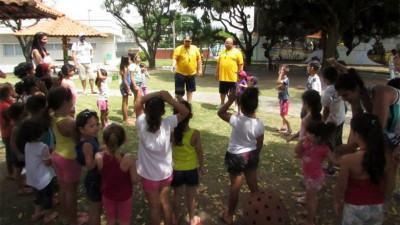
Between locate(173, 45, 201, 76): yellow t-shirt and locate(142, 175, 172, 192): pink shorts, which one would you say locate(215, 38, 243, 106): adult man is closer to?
locate(173, 45, 201, 76): yellow t-shirt

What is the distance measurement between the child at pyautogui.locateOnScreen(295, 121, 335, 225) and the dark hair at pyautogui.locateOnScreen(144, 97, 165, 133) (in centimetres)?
141

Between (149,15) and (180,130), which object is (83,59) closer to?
(180,130)

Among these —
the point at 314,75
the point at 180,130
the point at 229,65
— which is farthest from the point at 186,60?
the point at 180,130

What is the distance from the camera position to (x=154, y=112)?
12.1ft

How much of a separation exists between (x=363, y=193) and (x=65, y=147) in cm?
261

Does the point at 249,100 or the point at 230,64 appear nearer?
the point at 249,100

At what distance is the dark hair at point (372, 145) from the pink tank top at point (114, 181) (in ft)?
6.11

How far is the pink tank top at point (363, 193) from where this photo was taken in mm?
3236

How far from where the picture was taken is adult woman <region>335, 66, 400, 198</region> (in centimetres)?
379

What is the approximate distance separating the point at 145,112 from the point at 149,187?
2.22 ft

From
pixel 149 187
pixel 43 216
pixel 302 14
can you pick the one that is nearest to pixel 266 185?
pixel 149 187

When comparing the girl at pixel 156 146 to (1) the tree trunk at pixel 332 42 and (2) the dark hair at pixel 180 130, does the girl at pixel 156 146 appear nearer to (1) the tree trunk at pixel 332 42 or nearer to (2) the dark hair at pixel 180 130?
(2) the dark hair at pixel 180 130

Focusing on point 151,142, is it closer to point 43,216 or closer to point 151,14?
point 43,216

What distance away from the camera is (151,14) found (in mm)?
33438
